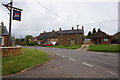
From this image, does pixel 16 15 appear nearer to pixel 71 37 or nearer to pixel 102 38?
pixel 102 38

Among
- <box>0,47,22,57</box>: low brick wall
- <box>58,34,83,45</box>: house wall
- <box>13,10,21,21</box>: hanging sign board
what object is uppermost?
<box>13,10,21,21</box>: hanging sign board

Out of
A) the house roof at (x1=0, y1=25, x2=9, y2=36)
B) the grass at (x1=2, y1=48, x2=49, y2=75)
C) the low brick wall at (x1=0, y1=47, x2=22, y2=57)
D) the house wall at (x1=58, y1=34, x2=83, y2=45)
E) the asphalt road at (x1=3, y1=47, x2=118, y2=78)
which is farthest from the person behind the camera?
the house wall at (x1=58, y1=34, x2=83, y2=45)

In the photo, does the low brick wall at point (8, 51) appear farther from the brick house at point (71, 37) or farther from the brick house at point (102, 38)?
the brick house at point (71, 37)

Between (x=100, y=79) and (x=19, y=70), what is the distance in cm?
459

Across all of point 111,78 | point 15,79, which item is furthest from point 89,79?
point 15,79

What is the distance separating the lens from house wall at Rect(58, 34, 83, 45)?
52166mm

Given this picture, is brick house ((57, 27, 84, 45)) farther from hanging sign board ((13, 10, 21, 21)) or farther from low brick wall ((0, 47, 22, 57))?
low brick wall ((0, 47, 22, 57))

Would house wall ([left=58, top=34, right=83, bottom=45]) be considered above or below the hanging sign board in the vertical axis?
below

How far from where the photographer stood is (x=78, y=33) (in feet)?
173

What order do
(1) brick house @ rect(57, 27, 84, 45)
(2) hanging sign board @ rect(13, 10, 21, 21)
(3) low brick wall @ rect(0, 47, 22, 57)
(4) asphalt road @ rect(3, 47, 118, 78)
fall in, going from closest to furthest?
(4) asphalt road @ rect(3, 47, 118, 78), (3) low brick wall @ rect(0, 47, 22, 57), (2) hanging sign board @ rect(13, 10, 21, 21), (1) brick house @ rect(57, 27, 84, 45)

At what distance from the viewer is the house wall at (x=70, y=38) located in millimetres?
52166

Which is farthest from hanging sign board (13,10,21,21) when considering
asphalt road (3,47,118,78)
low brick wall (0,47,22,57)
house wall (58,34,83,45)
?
house wall (58,34,83,45)

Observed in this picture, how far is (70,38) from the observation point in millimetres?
54812

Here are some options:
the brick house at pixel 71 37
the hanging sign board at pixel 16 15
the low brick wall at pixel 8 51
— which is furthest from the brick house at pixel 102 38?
the low brick wall at pixel 8 51
